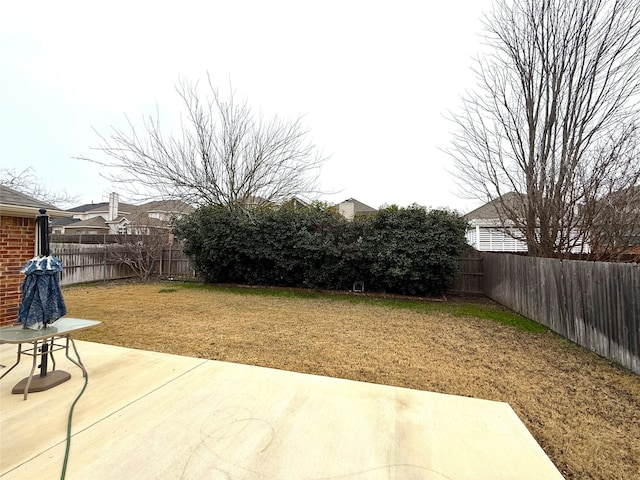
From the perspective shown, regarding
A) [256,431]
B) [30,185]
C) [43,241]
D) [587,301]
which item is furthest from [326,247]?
[30,185]

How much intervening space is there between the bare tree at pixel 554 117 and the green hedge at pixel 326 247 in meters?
1.83

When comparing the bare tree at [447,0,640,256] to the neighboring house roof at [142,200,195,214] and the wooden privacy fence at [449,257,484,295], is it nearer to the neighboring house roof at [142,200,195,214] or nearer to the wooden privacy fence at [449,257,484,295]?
the wooden privacy fence at [449,257,484,295]

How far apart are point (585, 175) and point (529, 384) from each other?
16.2ft

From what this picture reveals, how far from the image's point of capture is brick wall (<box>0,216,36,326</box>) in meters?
4.38

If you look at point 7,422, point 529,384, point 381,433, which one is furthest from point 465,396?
point 7,422

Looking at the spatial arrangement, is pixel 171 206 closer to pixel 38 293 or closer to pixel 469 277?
pixel 38 293

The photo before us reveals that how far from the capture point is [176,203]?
11070 mm

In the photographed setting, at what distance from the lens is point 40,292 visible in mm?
2723

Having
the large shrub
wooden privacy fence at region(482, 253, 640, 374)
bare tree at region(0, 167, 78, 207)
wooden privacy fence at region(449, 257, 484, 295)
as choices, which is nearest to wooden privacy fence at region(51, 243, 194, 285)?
bare tree at region(0, 167, 78, 207)

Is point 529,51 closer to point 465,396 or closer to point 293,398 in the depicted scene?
point 465,396

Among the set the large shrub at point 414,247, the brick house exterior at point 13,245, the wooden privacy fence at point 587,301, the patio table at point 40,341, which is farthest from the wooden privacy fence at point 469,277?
the brick house exterior at point 13,245

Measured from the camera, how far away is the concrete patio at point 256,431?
1.79 meters

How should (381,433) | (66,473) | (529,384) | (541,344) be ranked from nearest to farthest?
(66,473)
(381,433)
(529,384)
(541,344)

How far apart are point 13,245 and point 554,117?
11.0 metres
